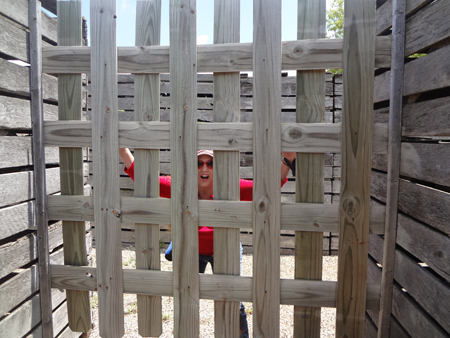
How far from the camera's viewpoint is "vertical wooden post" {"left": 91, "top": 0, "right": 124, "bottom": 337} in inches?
80.0

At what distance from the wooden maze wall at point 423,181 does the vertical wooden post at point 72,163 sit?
1986 millimetres

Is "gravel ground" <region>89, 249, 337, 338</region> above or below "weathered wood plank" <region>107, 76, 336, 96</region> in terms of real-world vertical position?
below

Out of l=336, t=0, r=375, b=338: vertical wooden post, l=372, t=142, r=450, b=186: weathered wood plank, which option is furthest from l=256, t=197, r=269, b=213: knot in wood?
l=372, t=142, r=450, b=186: weathered wood plank

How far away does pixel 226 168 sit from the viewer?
79.0 inches

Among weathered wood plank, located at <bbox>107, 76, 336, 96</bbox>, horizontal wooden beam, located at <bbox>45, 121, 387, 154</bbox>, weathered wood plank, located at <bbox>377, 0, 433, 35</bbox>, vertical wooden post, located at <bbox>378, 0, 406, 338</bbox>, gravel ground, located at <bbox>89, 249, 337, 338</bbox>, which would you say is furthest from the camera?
weathered wood plank, located at <bbox>107, 76, 336, 96</bbox>

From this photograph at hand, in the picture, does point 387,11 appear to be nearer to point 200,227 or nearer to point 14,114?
point 200,227

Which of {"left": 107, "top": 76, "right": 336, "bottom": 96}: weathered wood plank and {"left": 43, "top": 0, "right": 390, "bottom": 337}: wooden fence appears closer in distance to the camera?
{"left": 43, "top": 0, "right": 390, "bottom": 337}: wooden fence

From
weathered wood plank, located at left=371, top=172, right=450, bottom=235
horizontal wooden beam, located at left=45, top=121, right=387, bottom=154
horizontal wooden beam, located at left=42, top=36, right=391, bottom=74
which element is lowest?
weathered wood plank, located at left=371, top=172, right=450, bottom=235

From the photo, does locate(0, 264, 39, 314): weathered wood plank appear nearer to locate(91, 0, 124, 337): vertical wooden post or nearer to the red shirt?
locate(91, 0, 124, 337): vertical wooden post

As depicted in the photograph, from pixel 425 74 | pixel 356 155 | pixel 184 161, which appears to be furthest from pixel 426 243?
pixel 184 161

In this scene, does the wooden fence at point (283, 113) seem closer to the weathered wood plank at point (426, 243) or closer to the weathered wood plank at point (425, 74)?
the weathered wood plank at point (425, 74)

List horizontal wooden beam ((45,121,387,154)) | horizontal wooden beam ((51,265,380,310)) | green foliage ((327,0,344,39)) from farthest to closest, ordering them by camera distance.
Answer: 1. green foliage ((327,0,344,39))
2. horizontal wooden beam ((51,265,380,310))
3. horizontal wooden beam ((45,121,387,154))

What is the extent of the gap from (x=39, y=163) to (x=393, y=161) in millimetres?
2220

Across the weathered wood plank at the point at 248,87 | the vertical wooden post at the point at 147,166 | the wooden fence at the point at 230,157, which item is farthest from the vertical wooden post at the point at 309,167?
the weathered wood plank at the point at 248,87
